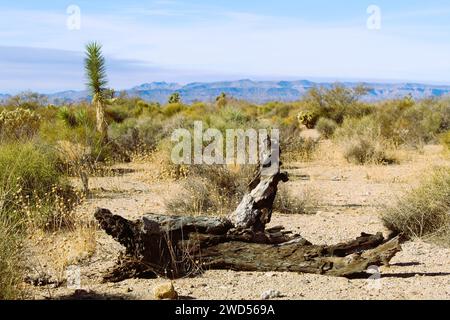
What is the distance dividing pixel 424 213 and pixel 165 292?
3979 mm

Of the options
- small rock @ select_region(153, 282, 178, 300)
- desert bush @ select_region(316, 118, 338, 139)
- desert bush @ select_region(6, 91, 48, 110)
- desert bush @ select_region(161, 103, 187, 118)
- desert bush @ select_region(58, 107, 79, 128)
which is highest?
desert bush @ select_region(58, 107, 79, 128)

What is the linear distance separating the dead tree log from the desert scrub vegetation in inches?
66.0

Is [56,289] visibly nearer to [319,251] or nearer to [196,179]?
[319,251]

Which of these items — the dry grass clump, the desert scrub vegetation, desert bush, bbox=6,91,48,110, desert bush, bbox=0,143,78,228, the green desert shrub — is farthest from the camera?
desert bush, bbox=6,91,48,110

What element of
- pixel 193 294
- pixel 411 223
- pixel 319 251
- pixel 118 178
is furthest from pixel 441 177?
pixel 118 178

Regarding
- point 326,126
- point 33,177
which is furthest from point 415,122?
point 33,177

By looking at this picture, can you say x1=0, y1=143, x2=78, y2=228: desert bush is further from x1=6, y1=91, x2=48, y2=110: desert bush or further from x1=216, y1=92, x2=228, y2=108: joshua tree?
x1=6, y1=91, x2=48, y2=110: desert bush

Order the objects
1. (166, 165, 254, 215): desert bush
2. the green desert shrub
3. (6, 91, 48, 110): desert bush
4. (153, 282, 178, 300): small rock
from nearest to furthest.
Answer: (153, 282, 178, 300): small rock < (166, 165, 254, 215): desert bush < the green desert shrub < (6, 91, 48, 110): desert bush

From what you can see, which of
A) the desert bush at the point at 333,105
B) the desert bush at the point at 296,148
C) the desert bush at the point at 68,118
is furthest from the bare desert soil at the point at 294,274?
the desert bush at the point at 333,105

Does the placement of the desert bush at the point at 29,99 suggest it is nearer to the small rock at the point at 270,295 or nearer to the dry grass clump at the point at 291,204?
the dry grass clump at the point at 291,204

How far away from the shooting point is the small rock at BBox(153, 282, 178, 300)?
17.9ft

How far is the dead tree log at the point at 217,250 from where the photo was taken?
20.3 ft

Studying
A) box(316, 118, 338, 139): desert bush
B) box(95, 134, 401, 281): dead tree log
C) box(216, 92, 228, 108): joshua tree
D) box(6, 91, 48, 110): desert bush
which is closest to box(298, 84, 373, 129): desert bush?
box(316, 118, 338, 139): desert bush
